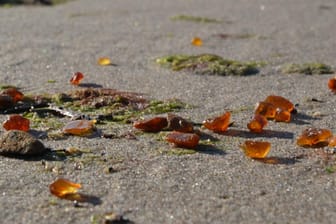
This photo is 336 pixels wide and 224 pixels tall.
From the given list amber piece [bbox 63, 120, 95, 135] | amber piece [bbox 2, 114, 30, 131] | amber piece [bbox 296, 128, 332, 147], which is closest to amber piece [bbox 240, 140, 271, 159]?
amber piece [bbox 296, 128, 332, 147]

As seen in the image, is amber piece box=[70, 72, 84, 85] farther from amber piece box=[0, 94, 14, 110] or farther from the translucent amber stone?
the translucent amber stone

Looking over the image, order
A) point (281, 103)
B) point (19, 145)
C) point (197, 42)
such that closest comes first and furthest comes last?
point (19, 145), point (281, 103), point (197, 42)

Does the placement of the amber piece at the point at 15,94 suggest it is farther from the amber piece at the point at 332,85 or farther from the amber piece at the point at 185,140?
the amber piece at the point at 332,85

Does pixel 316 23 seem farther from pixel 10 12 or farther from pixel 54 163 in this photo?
pixel 54 163

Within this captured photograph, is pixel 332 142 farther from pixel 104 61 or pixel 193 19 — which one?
pixel 193 19

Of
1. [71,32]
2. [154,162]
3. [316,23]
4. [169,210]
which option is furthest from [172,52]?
[169,210]

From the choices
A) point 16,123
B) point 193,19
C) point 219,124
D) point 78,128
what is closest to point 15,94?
point 16,123
